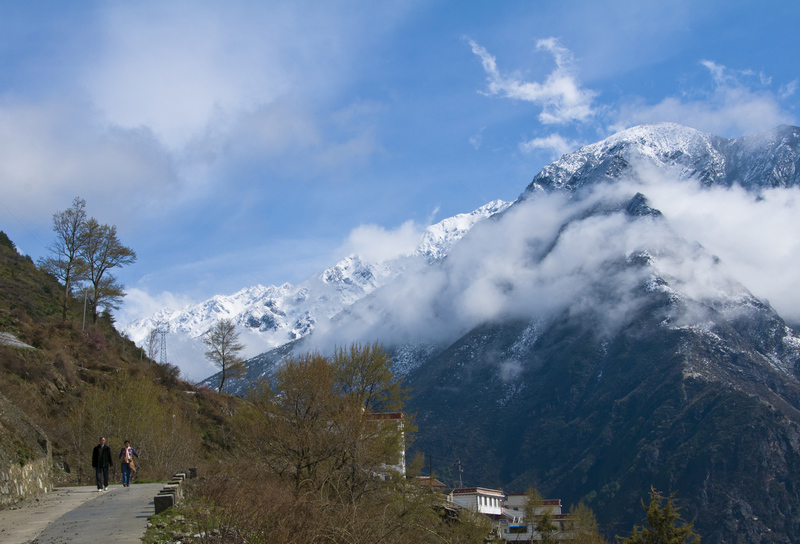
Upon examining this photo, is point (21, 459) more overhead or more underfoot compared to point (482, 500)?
more overhead

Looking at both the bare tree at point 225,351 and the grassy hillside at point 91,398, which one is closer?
the grassy hillside at point 91,398

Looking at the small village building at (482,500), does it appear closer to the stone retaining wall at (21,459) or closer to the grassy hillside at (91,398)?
the grassy hillside at (91,398)

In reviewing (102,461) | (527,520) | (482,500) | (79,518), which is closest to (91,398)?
(102,461)

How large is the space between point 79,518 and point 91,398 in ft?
70.8

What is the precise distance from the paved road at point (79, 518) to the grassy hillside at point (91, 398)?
971 centimetres

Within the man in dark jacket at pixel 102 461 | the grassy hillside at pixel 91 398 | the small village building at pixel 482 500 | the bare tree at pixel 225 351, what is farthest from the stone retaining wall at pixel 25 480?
the small village building at pixel 482 500

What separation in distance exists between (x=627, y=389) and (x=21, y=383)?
182329 millimetres

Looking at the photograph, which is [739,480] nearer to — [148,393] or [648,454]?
[648,454]

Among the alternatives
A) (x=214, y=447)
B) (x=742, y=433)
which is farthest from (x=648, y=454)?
(x=214, y=447)

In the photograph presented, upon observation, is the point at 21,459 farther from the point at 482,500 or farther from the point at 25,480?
the point at 482,500

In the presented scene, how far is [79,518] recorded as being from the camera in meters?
15.9

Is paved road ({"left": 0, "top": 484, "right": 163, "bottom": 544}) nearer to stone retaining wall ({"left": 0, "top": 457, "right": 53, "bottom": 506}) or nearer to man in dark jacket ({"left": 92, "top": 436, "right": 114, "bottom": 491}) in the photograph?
stone retaining wall ({"left": 0, "top": 457, "right": 53, "bottom": 506})

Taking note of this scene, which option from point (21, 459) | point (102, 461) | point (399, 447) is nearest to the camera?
point (21, 459)

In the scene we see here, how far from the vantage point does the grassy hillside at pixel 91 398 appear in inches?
1308
